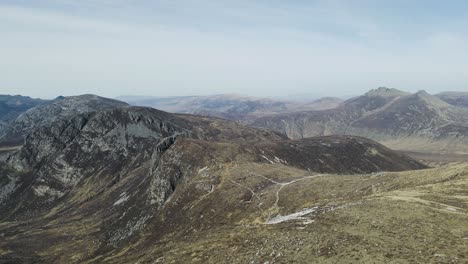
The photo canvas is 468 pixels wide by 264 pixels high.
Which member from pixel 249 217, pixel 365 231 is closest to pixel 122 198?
pixel 249 217

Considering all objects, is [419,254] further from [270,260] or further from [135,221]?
[135,221]

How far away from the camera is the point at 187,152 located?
167 m

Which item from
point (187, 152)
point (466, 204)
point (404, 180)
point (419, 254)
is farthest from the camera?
point (187, 152)

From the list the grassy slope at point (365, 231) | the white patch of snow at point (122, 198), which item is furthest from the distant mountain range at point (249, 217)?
the grassy slope at point (365, 231)

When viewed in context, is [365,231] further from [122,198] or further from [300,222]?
[122,198]

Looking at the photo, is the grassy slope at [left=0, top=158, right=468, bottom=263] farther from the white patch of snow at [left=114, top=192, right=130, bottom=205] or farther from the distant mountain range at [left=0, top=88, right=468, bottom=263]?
the white patch of snow at [left=114, top=192, right=130, bottom=205]

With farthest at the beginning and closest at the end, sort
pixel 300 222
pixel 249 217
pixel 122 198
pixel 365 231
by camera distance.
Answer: pixel 122 198 < pixel 249 217 < pixel 300 222 < pixel 365 231

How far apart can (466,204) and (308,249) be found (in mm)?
31643

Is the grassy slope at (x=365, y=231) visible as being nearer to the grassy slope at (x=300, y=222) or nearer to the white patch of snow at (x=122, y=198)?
the grassy slope at (x=300, y=222)

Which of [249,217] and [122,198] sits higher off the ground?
[249,217]

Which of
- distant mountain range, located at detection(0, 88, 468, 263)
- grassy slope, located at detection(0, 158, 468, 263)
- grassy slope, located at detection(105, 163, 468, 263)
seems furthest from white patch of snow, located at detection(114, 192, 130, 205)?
grassy slope, located at detection(105, 163, 468, 263)

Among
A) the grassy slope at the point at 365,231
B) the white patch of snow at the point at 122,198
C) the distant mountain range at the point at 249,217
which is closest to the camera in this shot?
the grassy slope at the point at 365,231

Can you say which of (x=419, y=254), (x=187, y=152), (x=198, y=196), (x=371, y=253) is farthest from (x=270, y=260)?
(x=187, y=152)

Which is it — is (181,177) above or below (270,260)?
below
